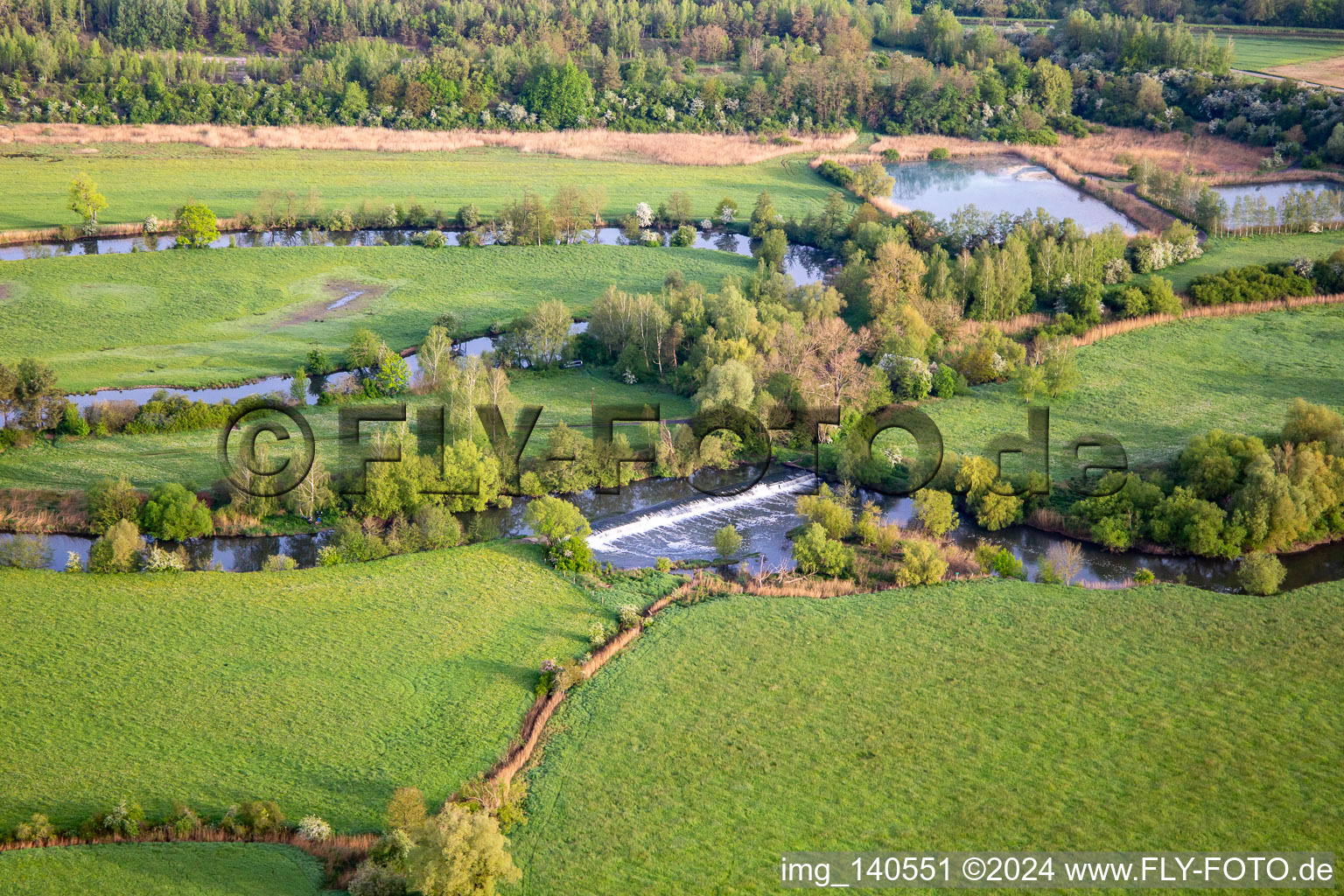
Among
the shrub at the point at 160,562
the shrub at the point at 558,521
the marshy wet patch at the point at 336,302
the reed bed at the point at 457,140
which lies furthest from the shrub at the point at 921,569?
the reed bed at the point at 457,140

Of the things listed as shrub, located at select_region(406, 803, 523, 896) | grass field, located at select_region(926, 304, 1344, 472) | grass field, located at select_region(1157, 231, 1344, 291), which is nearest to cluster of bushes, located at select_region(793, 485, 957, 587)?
grass field, located at select_region(926, 304, 1344, 472)

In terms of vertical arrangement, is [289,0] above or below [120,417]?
above

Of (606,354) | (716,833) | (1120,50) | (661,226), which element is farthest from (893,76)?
(716,833)

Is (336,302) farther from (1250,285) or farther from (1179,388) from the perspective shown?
(1250,285)

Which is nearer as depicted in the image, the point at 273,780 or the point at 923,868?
the point at 923,868

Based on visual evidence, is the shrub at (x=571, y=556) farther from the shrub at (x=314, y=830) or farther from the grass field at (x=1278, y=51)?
the grass field at (x=1278, y=51)

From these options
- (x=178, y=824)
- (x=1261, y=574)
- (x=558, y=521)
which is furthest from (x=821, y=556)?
(x=178, y=824)

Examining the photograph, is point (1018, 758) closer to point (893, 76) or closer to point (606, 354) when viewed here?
point (606, 354)
